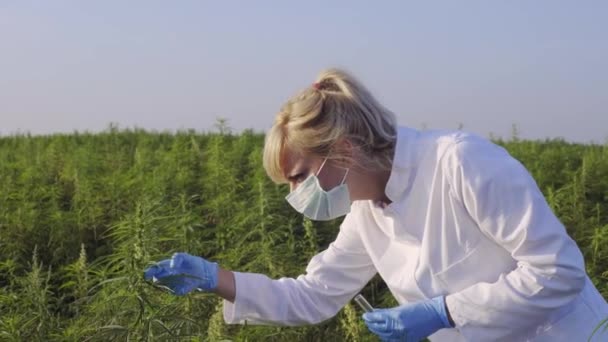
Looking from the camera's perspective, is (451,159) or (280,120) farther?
(280,120)

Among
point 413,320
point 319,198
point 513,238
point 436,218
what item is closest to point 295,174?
point 319,198

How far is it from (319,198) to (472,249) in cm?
47

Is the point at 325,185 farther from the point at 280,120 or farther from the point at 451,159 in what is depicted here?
the point at 451,159

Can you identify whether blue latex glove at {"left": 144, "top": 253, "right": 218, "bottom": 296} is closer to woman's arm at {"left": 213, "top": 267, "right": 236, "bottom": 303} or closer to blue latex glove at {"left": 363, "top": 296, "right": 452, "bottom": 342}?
woman's arm at {"left": 213, "top": 267, "right": 236, "bottom": 303}

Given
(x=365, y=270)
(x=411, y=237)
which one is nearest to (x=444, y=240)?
(x=411, y=237)

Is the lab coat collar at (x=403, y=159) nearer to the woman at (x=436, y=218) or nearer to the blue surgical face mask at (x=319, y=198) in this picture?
the woman at (x=436, y=218)

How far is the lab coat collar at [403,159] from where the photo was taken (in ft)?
8.57

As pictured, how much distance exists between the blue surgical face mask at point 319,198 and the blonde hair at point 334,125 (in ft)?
0.26

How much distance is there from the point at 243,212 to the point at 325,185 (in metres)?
2.50

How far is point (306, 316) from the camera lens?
310 centimetres

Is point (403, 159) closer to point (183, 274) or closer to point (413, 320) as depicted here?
point (413, 320)

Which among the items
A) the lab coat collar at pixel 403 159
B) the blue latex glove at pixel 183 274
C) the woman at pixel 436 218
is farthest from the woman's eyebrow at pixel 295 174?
the blue latex glove at pixel 183 274

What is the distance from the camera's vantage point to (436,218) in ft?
8.60

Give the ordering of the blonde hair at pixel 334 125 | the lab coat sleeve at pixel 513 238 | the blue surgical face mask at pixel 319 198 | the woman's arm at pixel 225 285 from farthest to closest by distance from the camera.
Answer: the woman's arm at pixel 225 285
the blue surgical face mask at pixel 319 198
the blonde hair at pixel 334 125
the lab coat sleeve at pixel 513 238
